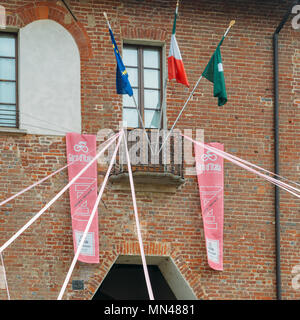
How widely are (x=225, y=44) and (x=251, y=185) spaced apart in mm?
2974

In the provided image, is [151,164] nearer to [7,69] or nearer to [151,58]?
[151,58]

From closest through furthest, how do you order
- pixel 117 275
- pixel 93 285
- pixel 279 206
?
1. pixel 93 285
2. pixel 279 206
3. pixel 117 275

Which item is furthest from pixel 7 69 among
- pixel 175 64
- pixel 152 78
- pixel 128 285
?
pixel 128 285

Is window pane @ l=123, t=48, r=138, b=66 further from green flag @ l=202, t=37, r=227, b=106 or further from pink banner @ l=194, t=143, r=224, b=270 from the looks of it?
pink banner @ l=194, t=143, r=224, b=270

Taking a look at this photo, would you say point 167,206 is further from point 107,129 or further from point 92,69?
point 92,69

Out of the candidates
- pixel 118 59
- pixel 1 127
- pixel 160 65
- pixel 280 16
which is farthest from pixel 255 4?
pixel 1 127

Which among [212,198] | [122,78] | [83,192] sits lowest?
[212,198]

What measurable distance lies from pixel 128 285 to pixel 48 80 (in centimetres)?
513

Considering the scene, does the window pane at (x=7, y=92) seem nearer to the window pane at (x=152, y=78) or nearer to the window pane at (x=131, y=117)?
the window pane at (x=131, y=117)

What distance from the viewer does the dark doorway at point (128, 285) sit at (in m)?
19.6

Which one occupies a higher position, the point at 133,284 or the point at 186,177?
the point at 186,177

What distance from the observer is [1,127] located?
17141 millimetres

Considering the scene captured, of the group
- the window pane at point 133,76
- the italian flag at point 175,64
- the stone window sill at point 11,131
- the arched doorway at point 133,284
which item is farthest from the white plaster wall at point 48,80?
the arched doorway at point 133,284

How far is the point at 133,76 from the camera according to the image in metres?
18.3
